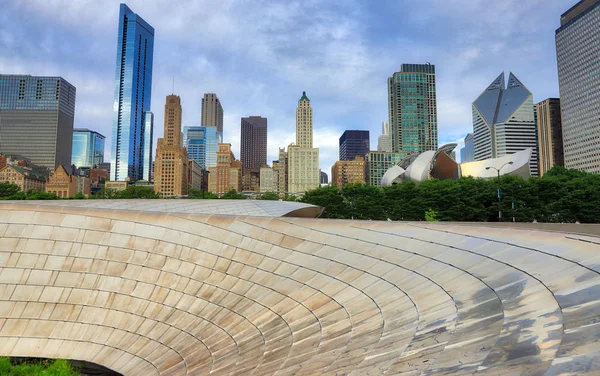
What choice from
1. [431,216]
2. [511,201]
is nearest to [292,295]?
[431,216]

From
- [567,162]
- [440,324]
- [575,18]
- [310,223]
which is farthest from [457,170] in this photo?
[575,18]

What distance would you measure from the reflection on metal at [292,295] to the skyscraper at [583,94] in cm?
21377

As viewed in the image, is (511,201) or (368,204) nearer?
(511,201)

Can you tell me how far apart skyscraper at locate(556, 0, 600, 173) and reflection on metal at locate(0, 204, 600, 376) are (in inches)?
8416

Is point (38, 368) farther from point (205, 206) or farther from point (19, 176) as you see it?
point (19, 176)

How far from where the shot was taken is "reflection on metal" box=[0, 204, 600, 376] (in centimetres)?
615

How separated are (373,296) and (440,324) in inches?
124

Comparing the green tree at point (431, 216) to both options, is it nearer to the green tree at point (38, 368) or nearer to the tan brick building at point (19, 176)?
the green tree at point (38, 368)

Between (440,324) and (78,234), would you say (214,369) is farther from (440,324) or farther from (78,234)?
(78,234)

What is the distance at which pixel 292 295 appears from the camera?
12500 millimetres

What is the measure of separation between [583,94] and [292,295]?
233874mm

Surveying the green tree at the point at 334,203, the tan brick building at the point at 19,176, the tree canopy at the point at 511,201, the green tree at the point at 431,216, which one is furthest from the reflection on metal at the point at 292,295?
the tan brick building at the point at 19,176

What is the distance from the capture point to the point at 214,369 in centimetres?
978

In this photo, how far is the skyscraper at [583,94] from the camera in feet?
591
